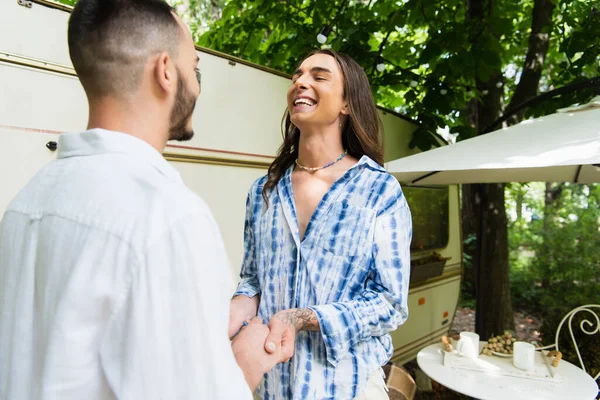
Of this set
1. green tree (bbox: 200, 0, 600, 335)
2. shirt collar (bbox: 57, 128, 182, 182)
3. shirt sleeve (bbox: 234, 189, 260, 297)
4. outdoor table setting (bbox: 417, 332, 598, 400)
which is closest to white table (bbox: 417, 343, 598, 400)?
outdoor table setting (bbox: 417, 332, 598, 400)

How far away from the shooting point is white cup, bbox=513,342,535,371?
313 centimetres

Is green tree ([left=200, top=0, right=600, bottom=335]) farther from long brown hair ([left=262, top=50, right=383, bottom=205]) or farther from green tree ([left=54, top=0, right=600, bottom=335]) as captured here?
long brown hair ([left=262, top=50, right=383, bottom=205])

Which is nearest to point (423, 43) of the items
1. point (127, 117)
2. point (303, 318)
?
point (303, 318)

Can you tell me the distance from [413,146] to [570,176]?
1481 mm

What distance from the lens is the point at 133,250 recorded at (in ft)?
2.38

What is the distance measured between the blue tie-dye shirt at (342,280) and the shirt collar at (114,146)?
2.36ft

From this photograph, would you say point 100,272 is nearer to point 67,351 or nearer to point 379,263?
point 67,351

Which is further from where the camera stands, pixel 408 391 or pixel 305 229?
pixel 408 391

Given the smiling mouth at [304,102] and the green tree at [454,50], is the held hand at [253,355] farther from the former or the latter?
the green tree at [454,50]

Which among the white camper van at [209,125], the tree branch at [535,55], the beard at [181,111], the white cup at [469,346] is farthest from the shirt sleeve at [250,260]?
the tree branch at [535,55]

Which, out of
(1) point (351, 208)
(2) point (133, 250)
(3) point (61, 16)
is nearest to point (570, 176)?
(1) point (351, 208)

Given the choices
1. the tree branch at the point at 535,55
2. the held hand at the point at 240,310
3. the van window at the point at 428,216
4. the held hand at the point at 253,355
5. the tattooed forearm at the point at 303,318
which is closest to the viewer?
the held hand at the point at 253,355

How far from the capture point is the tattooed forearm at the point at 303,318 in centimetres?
134

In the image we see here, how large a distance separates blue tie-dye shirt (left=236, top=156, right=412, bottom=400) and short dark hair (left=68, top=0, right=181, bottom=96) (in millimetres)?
788
